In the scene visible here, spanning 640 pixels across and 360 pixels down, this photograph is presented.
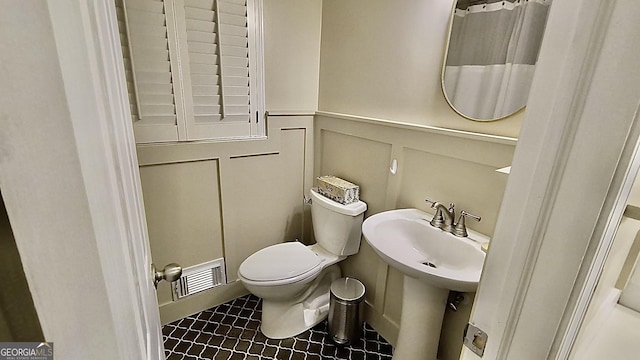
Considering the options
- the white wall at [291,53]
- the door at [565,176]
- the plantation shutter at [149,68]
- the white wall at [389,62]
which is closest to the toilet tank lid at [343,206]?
the white wall at [389,62]

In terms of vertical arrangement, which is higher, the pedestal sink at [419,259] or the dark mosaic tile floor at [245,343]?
the pedestal sink at [419,259]

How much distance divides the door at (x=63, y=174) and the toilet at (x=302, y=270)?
1.27 m

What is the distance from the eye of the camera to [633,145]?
14.9 inches

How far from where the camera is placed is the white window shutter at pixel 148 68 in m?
1.36

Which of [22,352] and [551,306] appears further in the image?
[551,306]

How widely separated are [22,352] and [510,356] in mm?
678

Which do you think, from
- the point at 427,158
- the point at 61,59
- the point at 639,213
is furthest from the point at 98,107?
the point at 427,158

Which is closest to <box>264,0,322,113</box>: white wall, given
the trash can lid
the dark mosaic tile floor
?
the trash can lid

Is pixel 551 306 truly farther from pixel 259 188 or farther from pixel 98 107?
pixel 259 188

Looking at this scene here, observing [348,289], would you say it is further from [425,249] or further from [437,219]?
[437,219]

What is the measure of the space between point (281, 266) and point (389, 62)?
1214 mm

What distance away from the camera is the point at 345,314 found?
5.40 ft

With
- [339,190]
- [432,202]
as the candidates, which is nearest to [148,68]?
[339,190]

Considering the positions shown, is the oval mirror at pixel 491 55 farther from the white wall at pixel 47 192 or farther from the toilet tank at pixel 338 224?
the white wall at pixel 47 192
